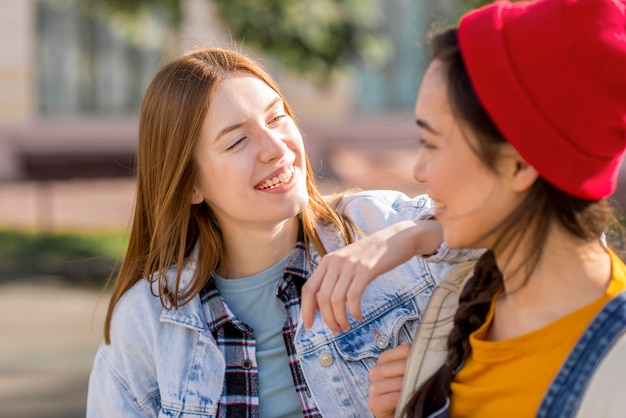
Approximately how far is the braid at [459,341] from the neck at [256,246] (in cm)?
80

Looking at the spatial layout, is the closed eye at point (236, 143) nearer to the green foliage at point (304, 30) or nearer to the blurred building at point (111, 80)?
the green foliage at point (304, 30)

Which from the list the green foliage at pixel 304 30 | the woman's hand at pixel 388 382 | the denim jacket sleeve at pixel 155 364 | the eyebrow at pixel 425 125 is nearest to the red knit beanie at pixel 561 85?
the eyebrow at pixel 425 125

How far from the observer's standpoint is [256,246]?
2.59 metres

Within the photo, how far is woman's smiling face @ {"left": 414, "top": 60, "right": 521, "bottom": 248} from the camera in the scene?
1.64 metres

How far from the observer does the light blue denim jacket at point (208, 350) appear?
7.91 ft

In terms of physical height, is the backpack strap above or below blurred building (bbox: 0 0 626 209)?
above

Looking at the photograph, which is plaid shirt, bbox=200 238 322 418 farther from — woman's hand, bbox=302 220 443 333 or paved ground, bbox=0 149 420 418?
woman's hand, bbox=302 220 443 333

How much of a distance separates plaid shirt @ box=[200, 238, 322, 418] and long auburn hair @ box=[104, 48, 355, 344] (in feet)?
0.22

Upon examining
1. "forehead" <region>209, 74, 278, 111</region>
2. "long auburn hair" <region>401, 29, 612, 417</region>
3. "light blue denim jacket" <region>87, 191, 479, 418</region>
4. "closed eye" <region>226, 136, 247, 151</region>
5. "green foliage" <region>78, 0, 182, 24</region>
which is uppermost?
"long auburn hair" <region>401, 29, 612, 417</region>

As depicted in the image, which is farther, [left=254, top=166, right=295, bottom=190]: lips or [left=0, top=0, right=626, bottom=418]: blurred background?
[left=0, top=0, right=626, bottom=418]: blurred background

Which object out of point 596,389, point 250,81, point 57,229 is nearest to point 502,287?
point 596,389

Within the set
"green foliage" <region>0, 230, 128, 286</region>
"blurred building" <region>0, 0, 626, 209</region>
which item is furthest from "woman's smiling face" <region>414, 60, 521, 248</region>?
"blurred building" <region>0, 0, 626, 209</region>

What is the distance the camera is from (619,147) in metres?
1.57

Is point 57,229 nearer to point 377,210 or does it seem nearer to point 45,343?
point 45,343
